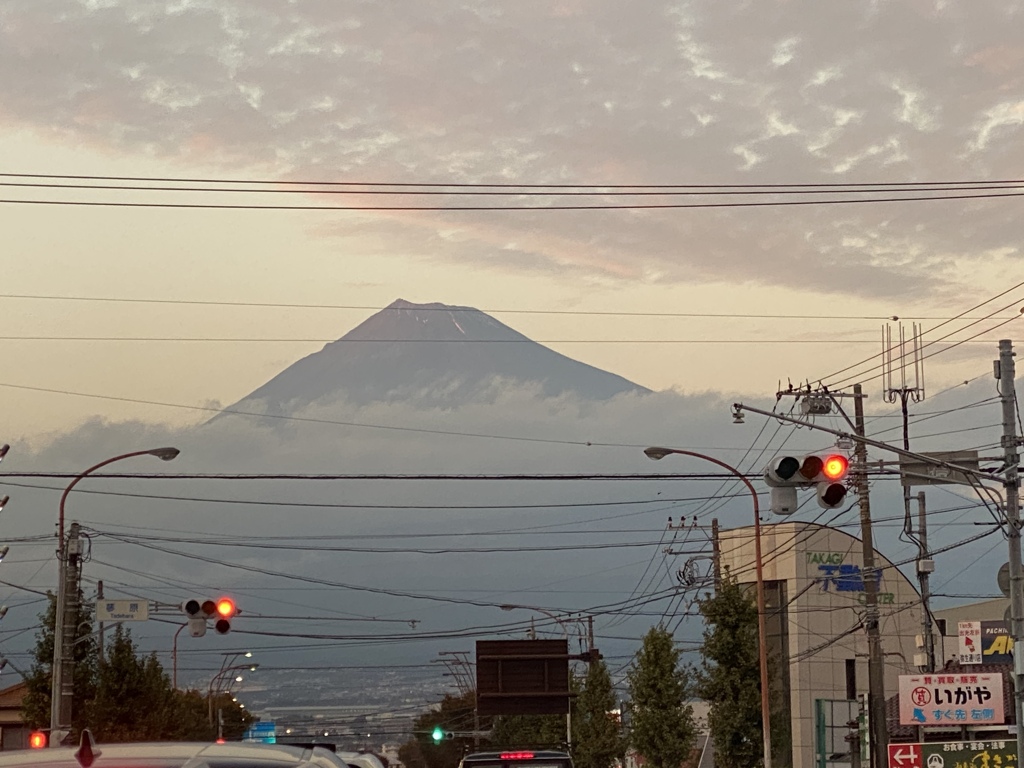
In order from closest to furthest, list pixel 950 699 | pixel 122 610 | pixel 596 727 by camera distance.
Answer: pixel 950 699 → pixel 122 610 → pixel 596 727

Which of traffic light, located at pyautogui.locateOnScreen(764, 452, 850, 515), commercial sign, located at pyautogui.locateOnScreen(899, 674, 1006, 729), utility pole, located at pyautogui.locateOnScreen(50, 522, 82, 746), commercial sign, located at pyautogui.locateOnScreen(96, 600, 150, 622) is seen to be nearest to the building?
commercial sign, located at pyautogui.locateOnScreen(96, 600, 150, 622)

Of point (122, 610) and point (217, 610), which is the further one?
point (122, 610)

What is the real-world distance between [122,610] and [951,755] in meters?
27.2

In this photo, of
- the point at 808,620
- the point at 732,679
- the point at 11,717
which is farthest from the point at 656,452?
the point at 11,717

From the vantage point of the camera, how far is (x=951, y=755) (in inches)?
1654

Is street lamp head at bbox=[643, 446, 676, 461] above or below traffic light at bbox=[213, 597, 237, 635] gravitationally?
above

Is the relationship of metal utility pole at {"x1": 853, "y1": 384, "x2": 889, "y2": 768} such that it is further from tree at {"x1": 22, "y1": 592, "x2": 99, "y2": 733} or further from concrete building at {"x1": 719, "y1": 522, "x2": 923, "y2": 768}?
concrete building at {"x1": 719, "y1": 522, "x2": 923, "y2": 768}

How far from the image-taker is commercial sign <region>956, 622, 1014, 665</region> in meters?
65.1

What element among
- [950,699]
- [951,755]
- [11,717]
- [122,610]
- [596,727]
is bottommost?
[596,727]

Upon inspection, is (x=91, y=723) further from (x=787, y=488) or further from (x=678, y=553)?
(x=787, y=488)

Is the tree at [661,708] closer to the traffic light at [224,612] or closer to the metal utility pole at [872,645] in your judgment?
the metal utility pole at [872,645]

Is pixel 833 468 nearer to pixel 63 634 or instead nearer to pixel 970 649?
pixel 63 634

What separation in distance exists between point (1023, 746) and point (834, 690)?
202 feet

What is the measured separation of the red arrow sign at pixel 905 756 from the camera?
41438 millimetres
